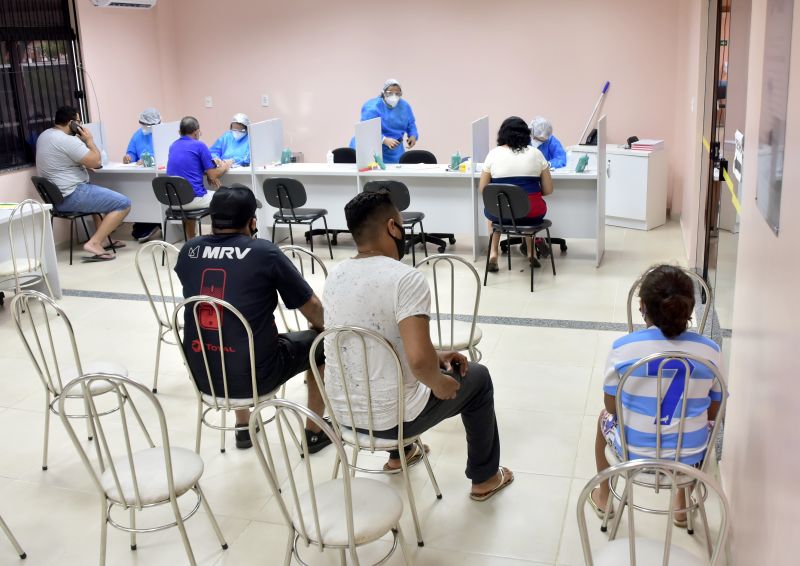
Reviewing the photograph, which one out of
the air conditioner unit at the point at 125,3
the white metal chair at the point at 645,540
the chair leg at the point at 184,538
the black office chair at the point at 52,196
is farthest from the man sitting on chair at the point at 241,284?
the air conditioner unit at the point at 125,3

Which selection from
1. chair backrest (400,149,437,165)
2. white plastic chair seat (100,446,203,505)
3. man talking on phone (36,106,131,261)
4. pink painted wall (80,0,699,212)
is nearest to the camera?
white plastic chair seat (100,446,203,505)

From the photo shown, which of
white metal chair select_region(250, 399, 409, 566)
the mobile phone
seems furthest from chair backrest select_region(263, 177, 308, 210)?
white metal chair select_region(250, 399, 409, 566)

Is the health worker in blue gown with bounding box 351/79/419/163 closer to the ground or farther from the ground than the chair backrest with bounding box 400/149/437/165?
farther from the ground

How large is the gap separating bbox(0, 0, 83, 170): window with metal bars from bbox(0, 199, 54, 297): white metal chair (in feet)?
4.71

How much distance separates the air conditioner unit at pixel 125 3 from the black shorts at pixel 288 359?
17.1 ft

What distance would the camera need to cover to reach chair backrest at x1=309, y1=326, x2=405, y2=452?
99.4 inches

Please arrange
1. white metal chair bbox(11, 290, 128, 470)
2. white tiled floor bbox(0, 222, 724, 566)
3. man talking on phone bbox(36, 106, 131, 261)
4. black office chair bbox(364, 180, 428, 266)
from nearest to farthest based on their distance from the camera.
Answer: white tiled floor bbox(0, 222, 724, 566), white metal chair bbox(11, 290, 128, 470), black office chair bbox(364, 180, 428, 266), man talking on phone bbox(36, 106, 131, 261)

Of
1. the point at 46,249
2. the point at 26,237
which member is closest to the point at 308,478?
the point at 46,249

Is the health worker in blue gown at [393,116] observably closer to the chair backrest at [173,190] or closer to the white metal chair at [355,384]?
the chair backrest at [173,190]

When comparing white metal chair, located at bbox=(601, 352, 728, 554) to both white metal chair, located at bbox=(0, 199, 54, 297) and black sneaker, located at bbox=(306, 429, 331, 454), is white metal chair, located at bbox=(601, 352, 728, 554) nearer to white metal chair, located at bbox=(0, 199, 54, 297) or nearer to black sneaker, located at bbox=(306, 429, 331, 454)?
black sneaker, located at bbox=(306, 429, 331, 454)

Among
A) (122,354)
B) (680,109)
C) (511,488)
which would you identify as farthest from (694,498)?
(680,109)

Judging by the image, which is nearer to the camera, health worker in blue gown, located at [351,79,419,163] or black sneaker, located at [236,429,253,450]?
black sneaker, located at [236,429,253,450]

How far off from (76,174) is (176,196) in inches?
37.2

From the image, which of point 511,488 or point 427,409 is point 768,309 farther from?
point 511,488
